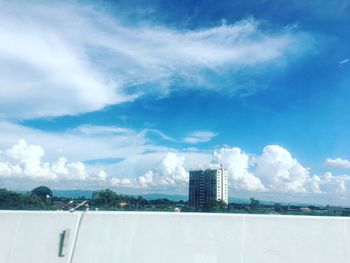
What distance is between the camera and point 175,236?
6266 mm

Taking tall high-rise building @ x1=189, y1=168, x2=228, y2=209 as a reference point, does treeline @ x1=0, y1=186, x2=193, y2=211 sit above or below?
below

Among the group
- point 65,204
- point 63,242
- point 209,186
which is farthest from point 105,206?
point 209,186

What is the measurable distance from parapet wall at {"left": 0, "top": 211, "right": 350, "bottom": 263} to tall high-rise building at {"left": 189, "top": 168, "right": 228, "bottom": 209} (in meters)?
89.1

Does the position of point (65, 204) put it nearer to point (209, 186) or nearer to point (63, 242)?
point (63, 242)

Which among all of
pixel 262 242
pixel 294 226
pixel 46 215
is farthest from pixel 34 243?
pixel 294 226

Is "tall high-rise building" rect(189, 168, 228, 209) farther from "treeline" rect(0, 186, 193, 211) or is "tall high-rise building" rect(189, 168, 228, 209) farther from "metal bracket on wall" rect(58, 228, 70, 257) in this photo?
"metal bracket on wall" rect(58, 228, 70, 257)

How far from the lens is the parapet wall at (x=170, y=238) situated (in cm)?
615

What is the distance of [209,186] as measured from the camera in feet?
333

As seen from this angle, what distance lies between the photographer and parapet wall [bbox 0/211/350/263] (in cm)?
615

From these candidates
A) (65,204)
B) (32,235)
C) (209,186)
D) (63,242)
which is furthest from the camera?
(209,186)

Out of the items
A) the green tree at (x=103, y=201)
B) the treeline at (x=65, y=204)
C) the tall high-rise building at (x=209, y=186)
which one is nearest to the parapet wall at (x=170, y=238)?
the treeline at (x=65, y=204)

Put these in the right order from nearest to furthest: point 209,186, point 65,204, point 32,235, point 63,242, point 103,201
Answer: point 63,242 → point 32,235 → point 65,204 → point 103,201 → point 209,186

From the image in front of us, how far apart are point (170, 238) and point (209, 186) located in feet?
318

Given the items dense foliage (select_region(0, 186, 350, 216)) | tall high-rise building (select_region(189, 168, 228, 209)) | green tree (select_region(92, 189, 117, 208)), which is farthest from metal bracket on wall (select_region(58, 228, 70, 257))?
tall high-rise building (select_region(189, 168, 228, 209))
